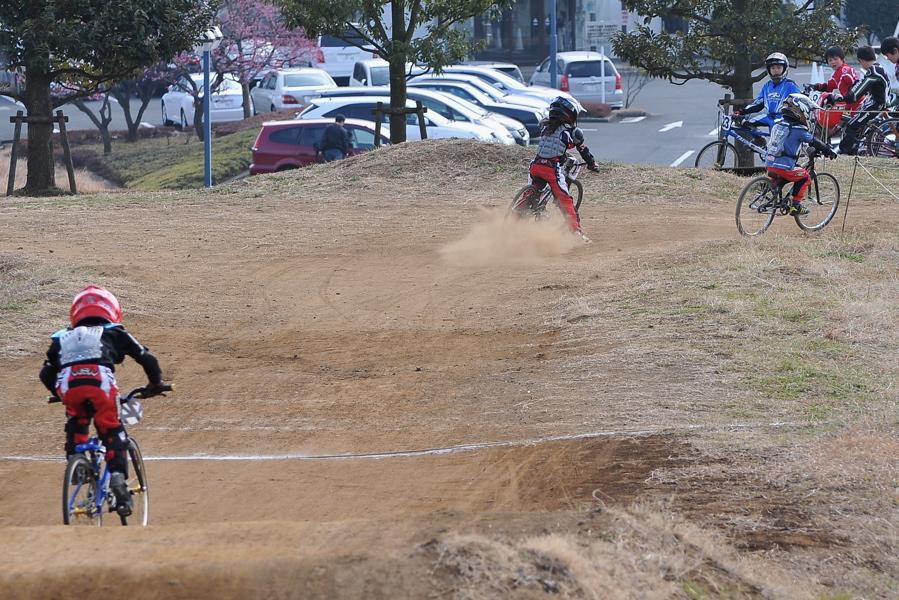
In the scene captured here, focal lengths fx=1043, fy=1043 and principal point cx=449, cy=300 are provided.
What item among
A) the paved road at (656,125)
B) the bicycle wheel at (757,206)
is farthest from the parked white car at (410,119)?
the bicycle wheel at (757,206)

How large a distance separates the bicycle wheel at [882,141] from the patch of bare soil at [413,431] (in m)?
4.39

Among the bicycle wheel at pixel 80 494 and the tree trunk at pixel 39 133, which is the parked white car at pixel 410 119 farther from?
the bicycle wheel at pixel 80 494

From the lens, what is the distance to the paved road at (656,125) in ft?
92.5

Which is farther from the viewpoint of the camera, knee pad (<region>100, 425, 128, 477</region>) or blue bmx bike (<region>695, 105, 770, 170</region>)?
A: blue bmx bike (<region>695, 105, 770, 170</region>)

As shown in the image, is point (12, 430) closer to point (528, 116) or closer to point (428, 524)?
point (428, 524)

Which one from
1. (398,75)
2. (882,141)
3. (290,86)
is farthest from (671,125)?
(398,75)

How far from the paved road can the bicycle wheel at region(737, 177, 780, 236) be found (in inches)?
434

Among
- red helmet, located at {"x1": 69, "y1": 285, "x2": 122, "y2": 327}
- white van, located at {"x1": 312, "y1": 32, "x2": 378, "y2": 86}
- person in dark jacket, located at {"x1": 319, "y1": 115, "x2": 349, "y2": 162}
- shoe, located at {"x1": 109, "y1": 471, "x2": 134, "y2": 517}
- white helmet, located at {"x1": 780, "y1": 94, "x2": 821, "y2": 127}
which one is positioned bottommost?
shoe, located at {"x1": 109, "y1": 471, "x2": 134, "y2": 517}

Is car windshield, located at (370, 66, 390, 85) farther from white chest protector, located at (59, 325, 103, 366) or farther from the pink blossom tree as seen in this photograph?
white chest protector, located at (59, 325, 103, 366)

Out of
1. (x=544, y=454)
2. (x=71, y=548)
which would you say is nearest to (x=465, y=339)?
(x=544, y=454)

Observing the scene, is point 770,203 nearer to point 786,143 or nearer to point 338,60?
point 786,143

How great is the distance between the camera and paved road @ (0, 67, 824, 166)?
2819 cm

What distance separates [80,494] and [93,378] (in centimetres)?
60

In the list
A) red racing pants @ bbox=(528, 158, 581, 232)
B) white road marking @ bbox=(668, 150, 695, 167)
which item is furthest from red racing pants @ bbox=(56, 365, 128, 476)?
white road marking @ bbox=(668, 150, 695, 167)
